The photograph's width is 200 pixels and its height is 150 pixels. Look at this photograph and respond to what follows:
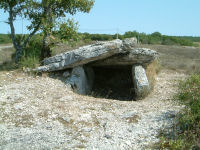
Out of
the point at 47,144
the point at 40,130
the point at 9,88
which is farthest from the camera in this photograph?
the point at 9,88

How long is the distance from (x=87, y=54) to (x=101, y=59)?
961mm

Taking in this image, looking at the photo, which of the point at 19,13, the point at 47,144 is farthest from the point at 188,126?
the point at 19,13

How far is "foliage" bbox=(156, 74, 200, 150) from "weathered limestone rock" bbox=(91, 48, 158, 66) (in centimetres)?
356

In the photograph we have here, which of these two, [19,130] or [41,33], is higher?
[41,33]

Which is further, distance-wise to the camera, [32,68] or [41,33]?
[41,33]

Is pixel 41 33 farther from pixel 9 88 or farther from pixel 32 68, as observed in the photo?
pixel 9 88

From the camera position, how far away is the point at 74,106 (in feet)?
20.7

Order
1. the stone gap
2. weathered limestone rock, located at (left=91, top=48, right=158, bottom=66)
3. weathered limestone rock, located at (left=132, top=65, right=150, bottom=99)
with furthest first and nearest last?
the stone gap → weathered limestone rock, located at (left=91, top=48, right=158, bottom=66) → weathered limestone rock, located at (left=132, top=65, right=150, bottom=99)

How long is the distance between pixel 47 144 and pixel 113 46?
4525 mm

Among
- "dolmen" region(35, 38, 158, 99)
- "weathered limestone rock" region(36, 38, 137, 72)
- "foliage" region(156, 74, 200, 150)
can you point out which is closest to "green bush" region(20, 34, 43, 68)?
"dolmen" region(35, 38, 158, 99)

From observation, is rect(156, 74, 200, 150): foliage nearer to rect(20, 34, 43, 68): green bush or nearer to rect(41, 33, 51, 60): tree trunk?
rect(20, 34, 43, 68): green bush

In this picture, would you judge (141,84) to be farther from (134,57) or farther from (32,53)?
(32,53)

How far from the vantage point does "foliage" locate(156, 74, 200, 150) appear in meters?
4.23

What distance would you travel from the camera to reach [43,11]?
372 inches
